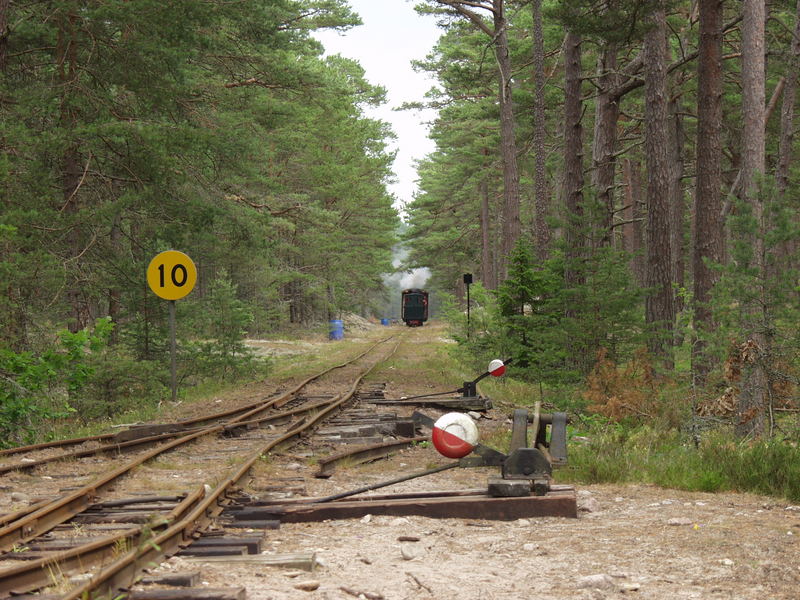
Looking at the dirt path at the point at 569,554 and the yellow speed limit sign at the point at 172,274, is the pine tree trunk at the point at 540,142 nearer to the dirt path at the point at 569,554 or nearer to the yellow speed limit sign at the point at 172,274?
the yellow speed limit sign at the point at 172,274

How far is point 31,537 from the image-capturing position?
5641 mm

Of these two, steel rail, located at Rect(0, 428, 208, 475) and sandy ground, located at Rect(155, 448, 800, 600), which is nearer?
sandy ground, located at Rect(155, 448, 800, 600)

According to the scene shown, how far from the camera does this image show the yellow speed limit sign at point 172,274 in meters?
15.7

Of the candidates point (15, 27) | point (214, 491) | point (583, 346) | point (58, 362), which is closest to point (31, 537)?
point (214, 491)

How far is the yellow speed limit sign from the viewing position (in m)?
15.7

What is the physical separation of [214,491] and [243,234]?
1337cm

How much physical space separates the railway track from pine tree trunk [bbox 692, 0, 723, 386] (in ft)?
23.2

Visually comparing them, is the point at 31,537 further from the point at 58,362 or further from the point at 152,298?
the point at 152,298

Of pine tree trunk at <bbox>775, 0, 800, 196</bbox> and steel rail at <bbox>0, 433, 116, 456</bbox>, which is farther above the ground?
pine tree trunk at <bbox>775, 0, 800, 196</bbox>

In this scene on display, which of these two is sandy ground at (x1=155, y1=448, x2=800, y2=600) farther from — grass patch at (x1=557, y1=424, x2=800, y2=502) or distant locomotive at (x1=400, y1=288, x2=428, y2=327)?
distant locomotive at (x1=400, y1=288, x2=428, y2=327)

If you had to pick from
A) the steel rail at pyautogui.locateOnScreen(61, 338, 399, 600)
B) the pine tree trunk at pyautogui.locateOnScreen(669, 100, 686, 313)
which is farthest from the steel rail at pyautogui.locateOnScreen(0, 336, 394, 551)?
the pine tree trunk at pyautogui.locateOnScreen(669, 100, 686, 313)

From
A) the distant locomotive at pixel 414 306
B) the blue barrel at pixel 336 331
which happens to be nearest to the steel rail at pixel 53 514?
the blue barrel at pixel 336 331

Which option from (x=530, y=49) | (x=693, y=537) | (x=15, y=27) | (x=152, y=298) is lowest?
(x=693, y=537)

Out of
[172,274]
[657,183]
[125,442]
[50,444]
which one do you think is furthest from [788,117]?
[50,444]
